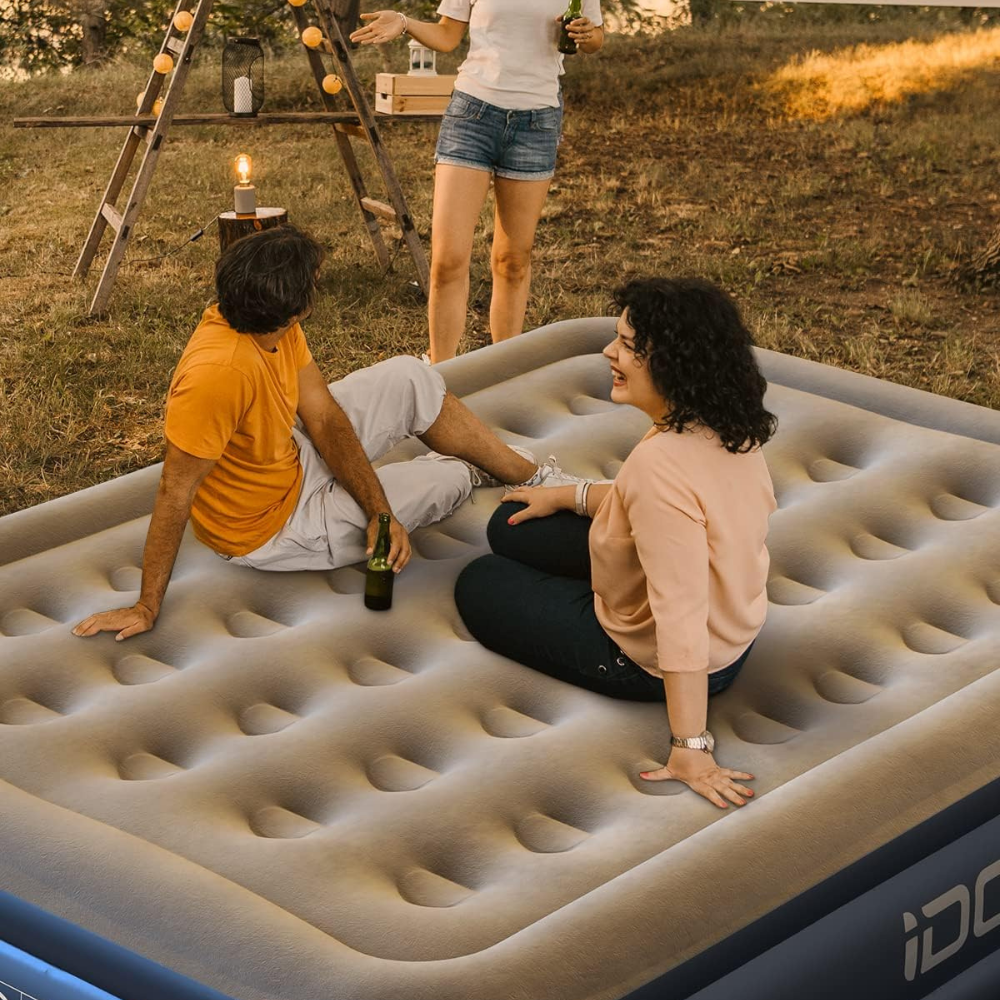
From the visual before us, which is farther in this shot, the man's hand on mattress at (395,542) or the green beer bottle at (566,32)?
the green beer bottle at (566,32)

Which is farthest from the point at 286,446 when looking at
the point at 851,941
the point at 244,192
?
the point at 244,192

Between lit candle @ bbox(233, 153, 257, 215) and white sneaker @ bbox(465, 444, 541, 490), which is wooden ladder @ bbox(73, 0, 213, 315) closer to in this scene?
lit candle @ bbox(233, 153, 257, 215)

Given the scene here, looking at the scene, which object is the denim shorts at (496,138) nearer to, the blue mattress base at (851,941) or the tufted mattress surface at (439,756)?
the tufted mattress surface at (439,756)

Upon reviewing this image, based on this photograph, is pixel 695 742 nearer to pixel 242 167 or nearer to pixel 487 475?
pixel 487 475

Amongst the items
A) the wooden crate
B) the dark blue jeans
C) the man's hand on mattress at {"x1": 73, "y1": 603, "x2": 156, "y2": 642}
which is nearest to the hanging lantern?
the wooden crate

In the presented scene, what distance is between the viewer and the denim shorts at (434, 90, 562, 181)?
13.5 ft

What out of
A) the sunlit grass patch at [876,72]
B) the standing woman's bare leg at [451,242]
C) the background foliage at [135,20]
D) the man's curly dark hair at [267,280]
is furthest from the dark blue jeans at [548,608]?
the background foliage at [135,20]

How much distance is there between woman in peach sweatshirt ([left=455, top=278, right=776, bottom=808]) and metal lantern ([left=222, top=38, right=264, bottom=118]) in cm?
381

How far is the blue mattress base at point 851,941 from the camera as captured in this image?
1897 millimetres

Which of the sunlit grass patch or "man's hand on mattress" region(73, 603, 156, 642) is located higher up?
the sunlit grass patch

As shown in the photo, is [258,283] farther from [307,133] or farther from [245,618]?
[307,133]

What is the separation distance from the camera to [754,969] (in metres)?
1.94

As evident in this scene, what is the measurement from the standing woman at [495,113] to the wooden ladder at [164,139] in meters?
1.33

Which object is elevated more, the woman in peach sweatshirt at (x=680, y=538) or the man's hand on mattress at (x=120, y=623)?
the woman in peach sweatshirt at (x=680, y=538)
